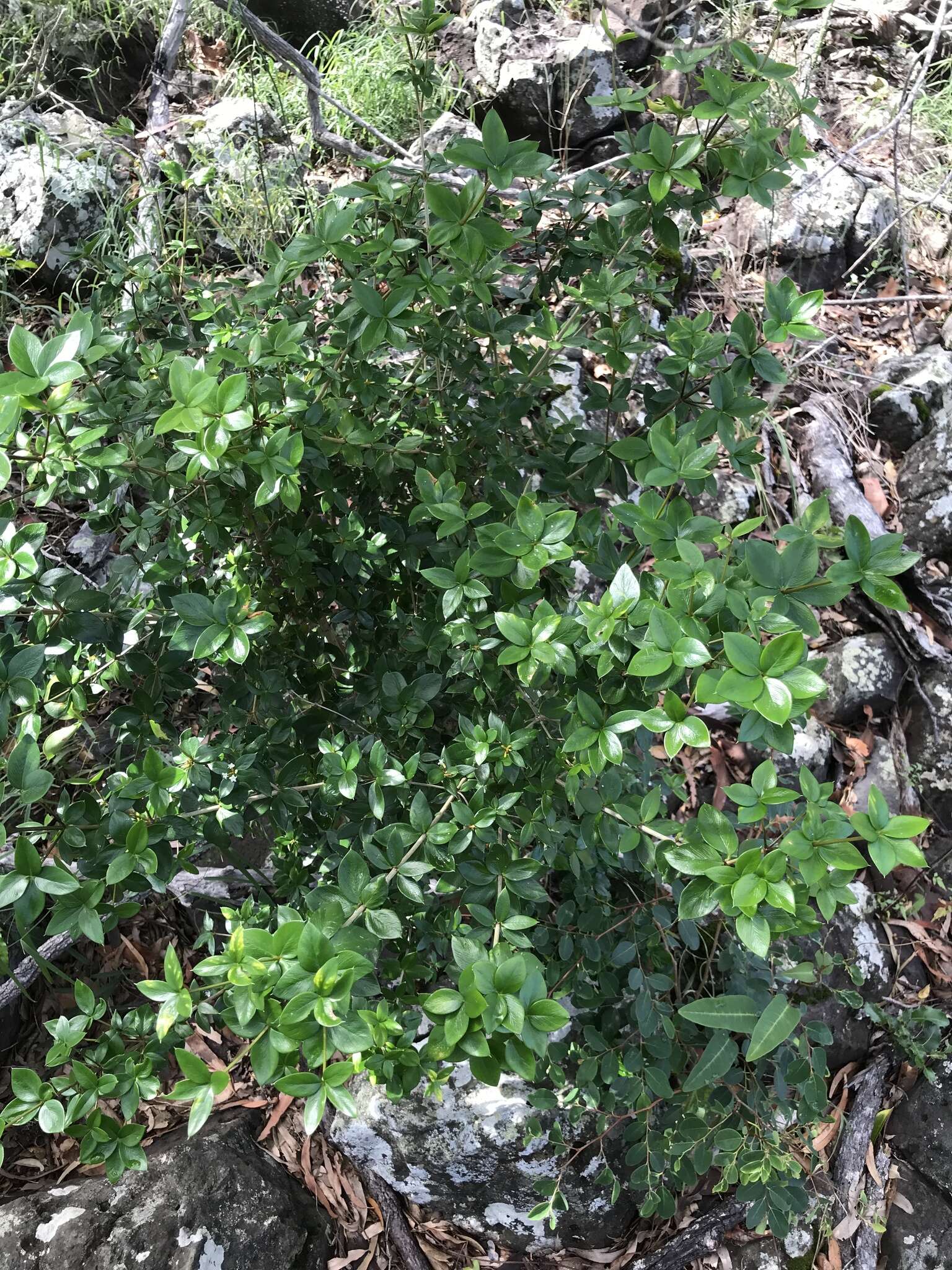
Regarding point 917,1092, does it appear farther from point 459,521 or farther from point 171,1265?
point 459,521

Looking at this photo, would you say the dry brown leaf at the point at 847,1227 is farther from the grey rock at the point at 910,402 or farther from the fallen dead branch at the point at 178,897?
the grey rock at the point at 910,402

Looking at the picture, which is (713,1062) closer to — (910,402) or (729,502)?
(729,502)

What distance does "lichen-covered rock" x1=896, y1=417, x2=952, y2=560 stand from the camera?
3.32 meters

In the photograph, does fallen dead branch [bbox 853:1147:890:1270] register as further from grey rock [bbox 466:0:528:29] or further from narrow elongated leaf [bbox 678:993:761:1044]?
grey rock [bbox 466:0:528:29]

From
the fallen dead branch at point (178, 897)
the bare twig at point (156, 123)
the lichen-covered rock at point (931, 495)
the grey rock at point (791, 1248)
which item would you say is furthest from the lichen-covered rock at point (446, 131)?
the grey rock at point (791, 1248)

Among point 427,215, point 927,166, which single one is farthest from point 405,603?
point 927,166

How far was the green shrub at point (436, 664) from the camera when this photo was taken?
3.18ft

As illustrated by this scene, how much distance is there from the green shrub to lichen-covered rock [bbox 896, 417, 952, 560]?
216cm

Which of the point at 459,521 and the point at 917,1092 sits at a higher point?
the point at 459,521

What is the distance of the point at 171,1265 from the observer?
1.83 meters

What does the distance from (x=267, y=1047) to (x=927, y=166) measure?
5.25 meters

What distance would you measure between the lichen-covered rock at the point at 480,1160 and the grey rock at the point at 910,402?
3.06m

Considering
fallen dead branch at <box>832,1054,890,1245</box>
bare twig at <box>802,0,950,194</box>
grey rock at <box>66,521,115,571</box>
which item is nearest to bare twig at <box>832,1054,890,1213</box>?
fallen dead branch at <box>832,1054,890,1245</box>

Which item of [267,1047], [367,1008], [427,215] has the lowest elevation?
[367,1008]
